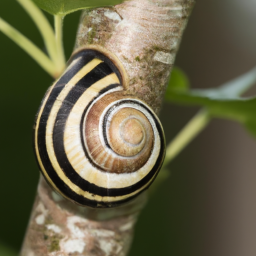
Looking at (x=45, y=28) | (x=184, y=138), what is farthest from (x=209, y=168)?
(x=45, y=28)

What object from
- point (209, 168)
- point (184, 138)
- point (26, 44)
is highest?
point (26, 44)

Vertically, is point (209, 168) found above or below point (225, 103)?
below

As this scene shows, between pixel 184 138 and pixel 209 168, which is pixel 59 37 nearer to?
pixel 184 138

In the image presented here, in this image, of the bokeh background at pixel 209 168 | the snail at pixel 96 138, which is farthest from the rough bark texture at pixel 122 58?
the bokeh background at pixel 209 168

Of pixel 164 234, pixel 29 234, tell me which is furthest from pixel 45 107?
pixel 164 234

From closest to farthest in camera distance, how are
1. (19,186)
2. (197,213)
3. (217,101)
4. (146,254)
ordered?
(217,101) → (19,186) → (146,254) → (197,213)

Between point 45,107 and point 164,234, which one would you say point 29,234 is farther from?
point 164,234

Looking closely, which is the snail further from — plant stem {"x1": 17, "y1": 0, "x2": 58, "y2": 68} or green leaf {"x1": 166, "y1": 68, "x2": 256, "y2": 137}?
green leaf {"x1": 166, "y1": 68, "x2": 256, "y2": 137}
